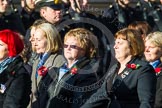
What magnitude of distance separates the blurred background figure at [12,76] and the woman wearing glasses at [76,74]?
48 cm

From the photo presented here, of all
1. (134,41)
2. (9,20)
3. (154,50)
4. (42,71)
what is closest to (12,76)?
(42,71)

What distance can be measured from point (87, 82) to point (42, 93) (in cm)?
51

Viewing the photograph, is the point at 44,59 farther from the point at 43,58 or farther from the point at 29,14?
the point at 29,14

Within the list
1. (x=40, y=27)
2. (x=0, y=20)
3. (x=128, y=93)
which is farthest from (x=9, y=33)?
(x=0, y=20)

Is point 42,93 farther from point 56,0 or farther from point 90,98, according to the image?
point 56,0

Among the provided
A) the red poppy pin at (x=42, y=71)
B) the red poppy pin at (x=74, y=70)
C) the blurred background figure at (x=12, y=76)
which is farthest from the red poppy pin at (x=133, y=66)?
the blurred background figure at (x=12, y=76)

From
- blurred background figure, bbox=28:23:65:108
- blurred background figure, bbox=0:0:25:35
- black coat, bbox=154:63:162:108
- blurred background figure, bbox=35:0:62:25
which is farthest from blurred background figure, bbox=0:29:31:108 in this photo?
blurred background figure, bbox=0:0:25:35

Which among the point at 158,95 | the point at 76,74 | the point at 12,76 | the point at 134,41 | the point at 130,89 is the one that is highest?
the point at 134,41

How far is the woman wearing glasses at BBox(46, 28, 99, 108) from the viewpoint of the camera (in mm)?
5438

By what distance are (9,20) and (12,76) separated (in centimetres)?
341

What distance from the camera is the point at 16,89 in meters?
5.00

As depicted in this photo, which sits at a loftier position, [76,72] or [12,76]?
[12,76]

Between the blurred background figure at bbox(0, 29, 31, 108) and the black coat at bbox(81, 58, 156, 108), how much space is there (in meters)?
0.55

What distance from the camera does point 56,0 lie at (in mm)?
8320
